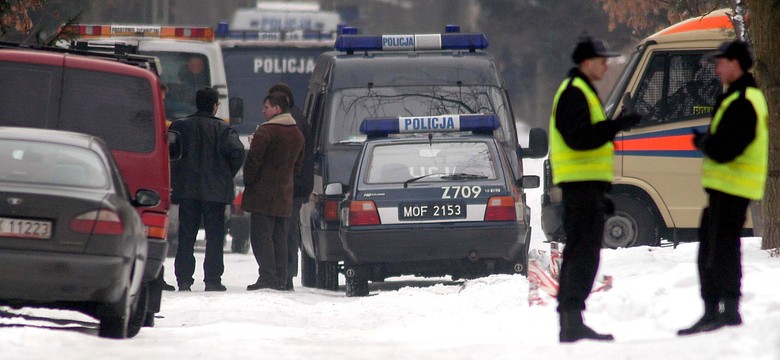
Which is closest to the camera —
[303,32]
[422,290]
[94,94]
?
[94,94]

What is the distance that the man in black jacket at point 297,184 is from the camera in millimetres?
15273

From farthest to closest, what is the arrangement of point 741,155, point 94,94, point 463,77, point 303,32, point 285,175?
point 303,32 < point 463,77 < point 285,175 < point 94,94 < point 741,155

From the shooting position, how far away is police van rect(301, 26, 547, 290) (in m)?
15.2

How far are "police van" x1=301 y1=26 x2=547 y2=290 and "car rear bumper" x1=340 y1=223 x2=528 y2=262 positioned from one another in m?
1.25

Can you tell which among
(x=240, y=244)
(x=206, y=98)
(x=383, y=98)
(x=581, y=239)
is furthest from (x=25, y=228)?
(x=240, y=244)

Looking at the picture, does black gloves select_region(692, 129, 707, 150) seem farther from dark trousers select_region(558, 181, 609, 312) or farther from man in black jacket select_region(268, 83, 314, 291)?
man in black jacket select_region(268, 83, 314, 291)

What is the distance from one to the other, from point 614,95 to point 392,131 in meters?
2.97

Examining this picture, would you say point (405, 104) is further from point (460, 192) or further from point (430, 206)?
point (430, 206)

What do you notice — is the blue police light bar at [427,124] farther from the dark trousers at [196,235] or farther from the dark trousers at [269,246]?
the dark trousers at [196,235]

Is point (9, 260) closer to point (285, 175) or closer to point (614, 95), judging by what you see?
point (285, 175)

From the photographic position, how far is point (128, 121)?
11.3 meters

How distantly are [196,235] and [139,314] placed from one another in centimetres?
390

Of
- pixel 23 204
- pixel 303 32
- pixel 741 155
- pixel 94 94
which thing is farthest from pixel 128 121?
pixel 303 32

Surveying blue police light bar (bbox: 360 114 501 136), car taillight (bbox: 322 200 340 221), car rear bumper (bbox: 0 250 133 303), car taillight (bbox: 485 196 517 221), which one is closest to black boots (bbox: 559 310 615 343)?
car rear bumper (bbox: 0 250 133 303)
